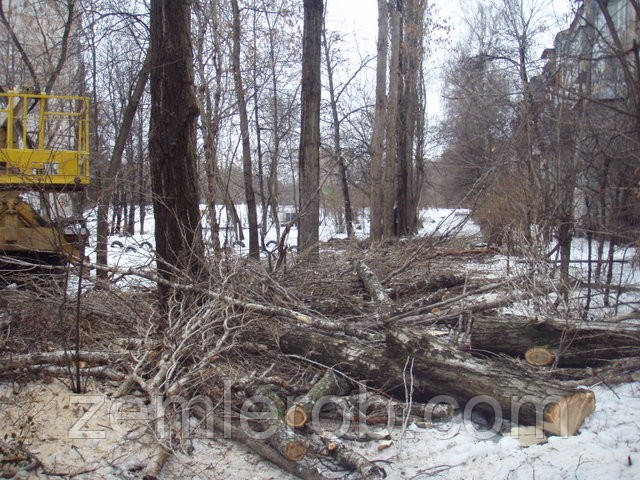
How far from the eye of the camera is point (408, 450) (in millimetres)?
3709

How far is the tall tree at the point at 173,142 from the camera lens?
17.7 feet

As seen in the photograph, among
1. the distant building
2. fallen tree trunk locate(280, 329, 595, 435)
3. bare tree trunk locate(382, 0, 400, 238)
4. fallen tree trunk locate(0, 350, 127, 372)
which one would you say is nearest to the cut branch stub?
fallen tree trunk locate(280, 329, 595, 435)

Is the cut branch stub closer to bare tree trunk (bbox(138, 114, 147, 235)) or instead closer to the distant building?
the distant building

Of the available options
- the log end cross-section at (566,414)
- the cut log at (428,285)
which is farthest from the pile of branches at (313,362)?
the cut log at (428,285)

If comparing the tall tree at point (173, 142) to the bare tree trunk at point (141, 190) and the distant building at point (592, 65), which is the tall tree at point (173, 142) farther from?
the distant building at point (592, 65)

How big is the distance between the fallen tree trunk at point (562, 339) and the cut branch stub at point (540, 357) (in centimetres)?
4

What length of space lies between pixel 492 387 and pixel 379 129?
13.7 meters

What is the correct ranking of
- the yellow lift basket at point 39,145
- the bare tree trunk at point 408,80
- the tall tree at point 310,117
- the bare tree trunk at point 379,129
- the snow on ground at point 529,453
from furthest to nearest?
1. the bare tree trunk at point 408,80
2. the bare tree trunk at point 379,129
3. the tall tree at point 310,117
4. the yellow lift basket at point 39,145
5. the snow on ground at point 529,453

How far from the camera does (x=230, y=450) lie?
12.3 feet

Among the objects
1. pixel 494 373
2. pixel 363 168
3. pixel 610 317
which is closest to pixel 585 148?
pixel 610 317

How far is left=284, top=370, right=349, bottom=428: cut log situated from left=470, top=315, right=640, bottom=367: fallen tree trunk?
1.28 meters

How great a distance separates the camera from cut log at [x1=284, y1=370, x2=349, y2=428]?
381 centimetres

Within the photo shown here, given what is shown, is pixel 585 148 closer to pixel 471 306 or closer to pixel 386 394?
pixel 471 306

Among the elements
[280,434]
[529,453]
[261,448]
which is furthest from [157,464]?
[529,453]
